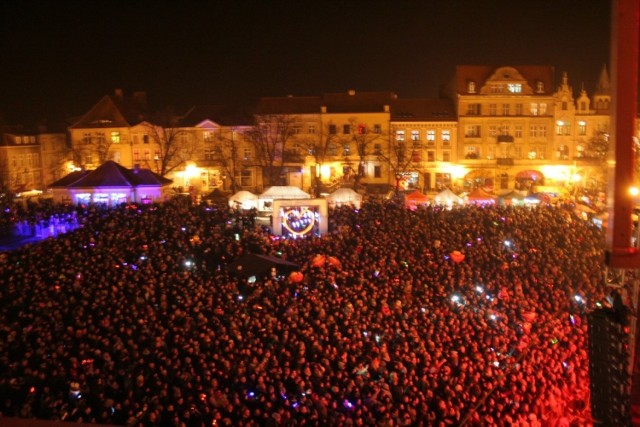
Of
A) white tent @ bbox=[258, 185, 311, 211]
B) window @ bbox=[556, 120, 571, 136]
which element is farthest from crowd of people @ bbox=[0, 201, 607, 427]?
window @ bbox=[556, 120, 571, 136]

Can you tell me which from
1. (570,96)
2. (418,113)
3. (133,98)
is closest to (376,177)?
(418,113)

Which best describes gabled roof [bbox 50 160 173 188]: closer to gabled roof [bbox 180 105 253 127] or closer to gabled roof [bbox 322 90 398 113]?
gabled roof [bbox 180 105 253 127]

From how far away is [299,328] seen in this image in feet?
32.4

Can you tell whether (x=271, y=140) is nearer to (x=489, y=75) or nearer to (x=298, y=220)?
(x=489, y=75)

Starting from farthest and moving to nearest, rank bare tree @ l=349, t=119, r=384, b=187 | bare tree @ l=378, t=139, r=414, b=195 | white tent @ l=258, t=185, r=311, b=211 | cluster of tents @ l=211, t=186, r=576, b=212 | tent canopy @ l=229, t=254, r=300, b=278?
1. bare tree @ l=349, t=119, r=384, b=187
2. bare tree @ l=378, t=139, r=414, b=195
3. cluster of tents @ l=211, t=186, r=576, b=212
4. white tent @ l=258, t=185, r=311, b=211
5. tent canopy @ l=229, t=254, r=300, b=278

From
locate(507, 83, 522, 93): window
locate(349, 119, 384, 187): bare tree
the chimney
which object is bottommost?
locate(349, 119, 384, 187): bare tree

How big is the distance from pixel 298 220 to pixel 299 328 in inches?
257

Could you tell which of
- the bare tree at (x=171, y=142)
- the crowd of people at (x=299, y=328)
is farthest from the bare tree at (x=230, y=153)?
the crowd of people at (x=299, y=328)

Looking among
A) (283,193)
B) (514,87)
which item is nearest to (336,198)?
(283,193)

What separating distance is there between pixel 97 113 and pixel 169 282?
27.4 meters

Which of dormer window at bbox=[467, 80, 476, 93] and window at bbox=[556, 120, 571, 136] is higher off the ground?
dormer window at bbox=[467, 80, 476, 93]

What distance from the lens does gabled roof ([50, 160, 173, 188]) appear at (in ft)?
65.7

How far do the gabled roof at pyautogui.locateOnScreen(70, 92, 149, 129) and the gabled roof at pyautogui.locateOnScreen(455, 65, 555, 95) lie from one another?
2028 cm

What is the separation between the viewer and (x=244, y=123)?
3459 cm
